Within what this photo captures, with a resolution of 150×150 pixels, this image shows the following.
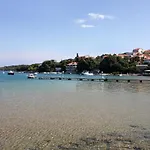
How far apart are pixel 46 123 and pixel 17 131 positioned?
130 inches

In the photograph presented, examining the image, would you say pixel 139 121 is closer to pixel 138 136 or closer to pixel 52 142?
pixel 138 136

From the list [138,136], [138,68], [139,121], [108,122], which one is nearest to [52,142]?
[138,136]

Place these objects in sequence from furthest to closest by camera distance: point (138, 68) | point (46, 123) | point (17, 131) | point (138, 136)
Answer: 1. point (138, 68)
2. point (46, 123)
3. point (17, 131)
4. point (138, 136)

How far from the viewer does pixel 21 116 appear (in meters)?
23.4

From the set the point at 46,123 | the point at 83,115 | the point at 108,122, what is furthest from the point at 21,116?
the point at 108,122

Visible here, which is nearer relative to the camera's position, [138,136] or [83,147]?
[83,147]

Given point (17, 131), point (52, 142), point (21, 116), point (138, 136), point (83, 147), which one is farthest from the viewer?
point (21, 116)

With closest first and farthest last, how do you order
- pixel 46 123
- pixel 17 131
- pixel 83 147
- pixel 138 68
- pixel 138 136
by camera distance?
1. pixel 83 147
2. pixel 138 136
3. pixel 17 131
4. pixel 46 123
5. pixel 138 68

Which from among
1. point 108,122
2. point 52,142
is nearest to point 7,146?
point 52,142

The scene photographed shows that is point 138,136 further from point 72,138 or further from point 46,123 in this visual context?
point 46,123

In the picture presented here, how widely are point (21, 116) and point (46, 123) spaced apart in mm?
3793

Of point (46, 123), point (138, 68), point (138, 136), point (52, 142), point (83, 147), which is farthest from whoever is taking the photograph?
point (138, 68)

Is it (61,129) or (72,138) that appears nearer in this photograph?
(72,138)

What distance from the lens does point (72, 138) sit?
51.5ft
